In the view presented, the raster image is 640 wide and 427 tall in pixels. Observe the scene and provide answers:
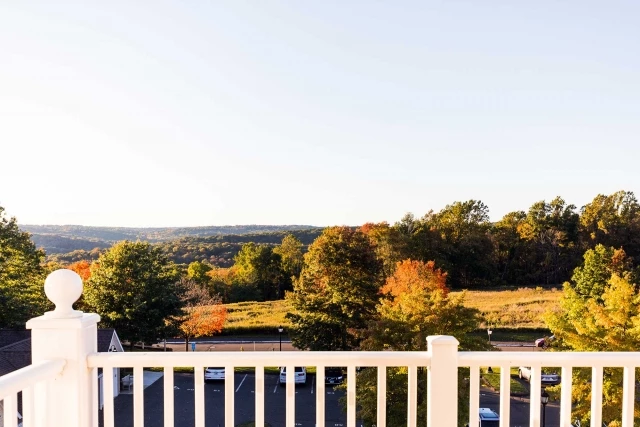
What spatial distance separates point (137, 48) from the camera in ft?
41.7

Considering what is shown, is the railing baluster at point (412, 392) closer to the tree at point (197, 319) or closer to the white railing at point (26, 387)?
the white railing at point (26, 387)

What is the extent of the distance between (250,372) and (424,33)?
47.7 feet

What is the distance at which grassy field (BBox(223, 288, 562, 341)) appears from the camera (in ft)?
77.3

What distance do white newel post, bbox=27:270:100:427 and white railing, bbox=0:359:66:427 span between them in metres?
0.03

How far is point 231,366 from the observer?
69.8 inches

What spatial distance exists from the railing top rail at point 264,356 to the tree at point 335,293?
1482 centimetres

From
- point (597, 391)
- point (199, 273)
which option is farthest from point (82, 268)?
point (597, 391)

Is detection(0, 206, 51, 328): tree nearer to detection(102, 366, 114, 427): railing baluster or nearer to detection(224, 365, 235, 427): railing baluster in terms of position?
detection(102, 366, 114, 427): railing baluster

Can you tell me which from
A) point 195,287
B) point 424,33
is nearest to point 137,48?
point 424,33

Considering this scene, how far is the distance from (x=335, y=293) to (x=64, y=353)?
1535cm

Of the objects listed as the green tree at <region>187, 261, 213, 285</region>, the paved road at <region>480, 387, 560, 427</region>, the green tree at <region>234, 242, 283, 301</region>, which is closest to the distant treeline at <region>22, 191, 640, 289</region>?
the green tree at <region>187, 261, 213, 285</region>

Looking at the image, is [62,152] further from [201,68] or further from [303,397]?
[303,397]

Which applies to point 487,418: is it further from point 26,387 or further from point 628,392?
point 26,387

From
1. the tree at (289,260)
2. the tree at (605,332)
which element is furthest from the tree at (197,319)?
the tree at (605,332)
